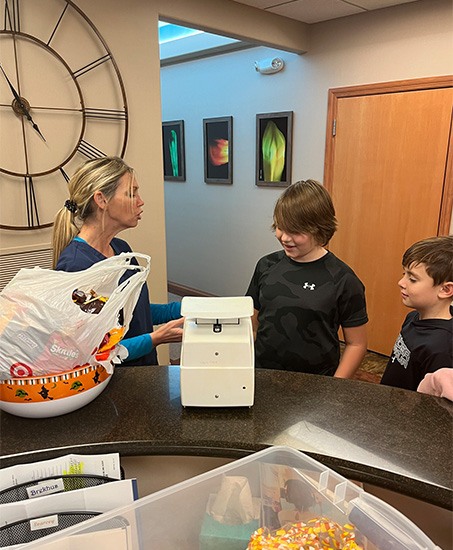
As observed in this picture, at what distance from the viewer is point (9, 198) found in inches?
88.4

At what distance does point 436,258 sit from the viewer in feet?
5.05

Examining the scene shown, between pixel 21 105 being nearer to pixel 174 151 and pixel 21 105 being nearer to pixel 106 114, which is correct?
pixel 106 114

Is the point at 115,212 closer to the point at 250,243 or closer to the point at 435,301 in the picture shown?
the point at 435,301

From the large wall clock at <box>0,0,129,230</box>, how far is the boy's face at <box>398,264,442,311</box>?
181 cm

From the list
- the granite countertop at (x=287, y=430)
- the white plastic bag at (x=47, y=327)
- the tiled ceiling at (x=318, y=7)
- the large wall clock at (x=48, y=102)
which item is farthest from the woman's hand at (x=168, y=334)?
the tiled ceiling at (x=318, y=7)

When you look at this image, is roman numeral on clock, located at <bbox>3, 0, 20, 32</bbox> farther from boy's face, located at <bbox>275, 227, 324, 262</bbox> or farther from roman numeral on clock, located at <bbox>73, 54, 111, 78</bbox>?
boy's face, located at <bbox>275, 227, 324, 262</bbox>

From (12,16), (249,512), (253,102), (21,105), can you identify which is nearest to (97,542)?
(249,512)

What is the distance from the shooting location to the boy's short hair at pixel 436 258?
5.00 ft

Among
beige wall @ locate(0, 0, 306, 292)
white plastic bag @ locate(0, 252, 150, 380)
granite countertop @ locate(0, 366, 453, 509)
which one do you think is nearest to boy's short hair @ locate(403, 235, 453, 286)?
granite countertop @ locate(0, 366, 453, 509)

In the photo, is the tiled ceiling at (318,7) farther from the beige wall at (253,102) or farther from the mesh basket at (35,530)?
the mesh basket at (35,530)

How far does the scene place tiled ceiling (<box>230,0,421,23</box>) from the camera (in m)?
2.95

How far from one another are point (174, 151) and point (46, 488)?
4.65 m

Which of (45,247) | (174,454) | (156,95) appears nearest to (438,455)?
(174,454)

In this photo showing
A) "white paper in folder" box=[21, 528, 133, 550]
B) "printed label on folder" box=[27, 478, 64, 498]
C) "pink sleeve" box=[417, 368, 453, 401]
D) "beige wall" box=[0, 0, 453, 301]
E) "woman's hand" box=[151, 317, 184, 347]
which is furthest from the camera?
"beige wall" box=[0, 0, 453, 301]
